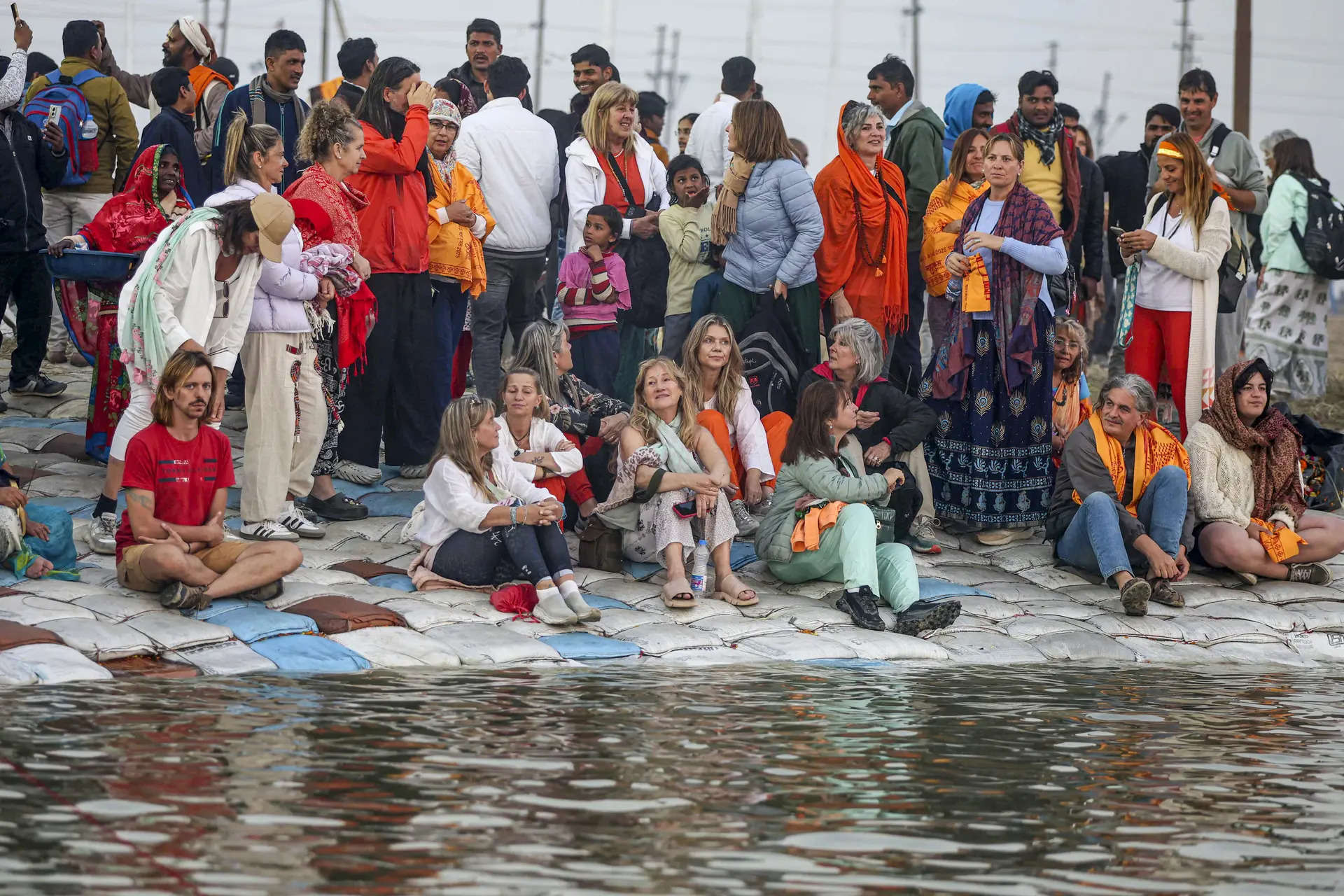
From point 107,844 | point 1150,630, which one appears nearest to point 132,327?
point 107,844

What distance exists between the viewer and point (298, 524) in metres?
8.88

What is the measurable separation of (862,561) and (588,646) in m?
1.56

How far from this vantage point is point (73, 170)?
11398 mm

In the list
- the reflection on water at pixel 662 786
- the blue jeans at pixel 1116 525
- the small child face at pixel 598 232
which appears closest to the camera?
the reflection on water at pixel 662 786

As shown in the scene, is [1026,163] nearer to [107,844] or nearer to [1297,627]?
[1297,627]

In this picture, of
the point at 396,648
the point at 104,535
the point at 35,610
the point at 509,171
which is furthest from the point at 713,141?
the point at 35,610

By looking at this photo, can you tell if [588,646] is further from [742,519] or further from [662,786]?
[662,786]

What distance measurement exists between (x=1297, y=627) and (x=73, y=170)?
799 centimetres

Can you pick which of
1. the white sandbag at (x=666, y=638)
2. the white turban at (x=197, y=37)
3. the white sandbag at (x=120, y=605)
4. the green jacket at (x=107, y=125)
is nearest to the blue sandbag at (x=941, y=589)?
the white sandbag at (x=666, y=638)

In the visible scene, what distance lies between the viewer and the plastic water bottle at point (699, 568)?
8648mm

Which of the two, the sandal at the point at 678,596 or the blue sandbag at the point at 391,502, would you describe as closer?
the sandal at the point at 678,596

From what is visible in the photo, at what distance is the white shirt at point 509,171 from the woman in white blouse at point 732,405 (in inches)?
67.8

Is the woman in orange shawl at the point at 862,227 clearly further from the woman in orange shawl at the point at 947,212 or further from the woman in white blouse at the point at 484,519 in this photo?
the woman in white blouse at the point at 484,519

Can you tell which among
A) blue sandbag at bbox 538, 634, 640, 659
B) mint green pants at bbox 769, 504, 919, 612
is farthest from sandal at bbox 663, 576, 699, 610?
mint green pants at bbox 769, 504, 919, 612
